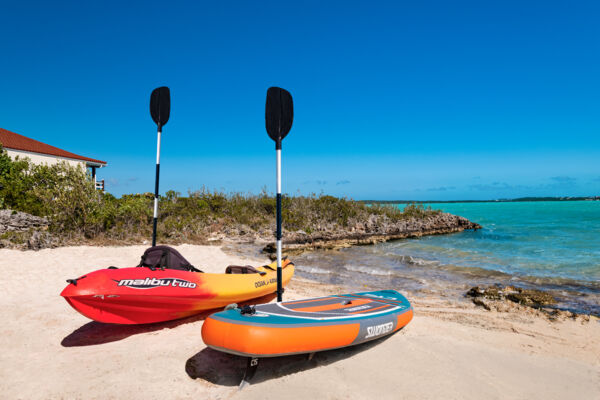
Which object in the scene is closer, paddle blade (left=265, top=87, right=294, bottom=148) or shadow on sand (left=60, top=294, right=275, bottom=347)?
shadow on sand (left=60, top=294, right=275, bottom=347)

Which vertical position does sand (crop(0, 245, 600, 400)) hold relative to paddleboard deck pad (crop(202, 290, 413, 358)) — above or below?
below

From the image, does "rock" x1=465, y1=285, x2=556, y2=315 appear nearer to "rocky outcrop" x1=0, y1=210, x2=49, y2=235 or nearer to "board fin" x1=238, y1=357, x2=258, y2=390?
"board fin" x1=238, y1=357, x2=258, y2=390

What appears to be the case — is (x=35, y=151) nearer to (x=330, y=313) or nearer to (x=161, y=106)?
(x=161, y=106)

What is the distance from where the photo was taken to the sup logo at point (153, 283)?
14.2 ft

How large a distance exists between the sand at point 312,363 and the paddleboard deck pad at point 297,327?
1.05 feet

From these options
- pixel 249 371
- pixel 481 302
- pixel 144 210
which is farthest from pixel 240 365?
pixel 144 210

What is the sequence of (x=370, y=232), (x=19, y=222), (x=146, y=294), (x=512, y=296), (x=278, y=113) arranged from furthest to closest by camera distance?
1. (x=370, y=232)
2. (x=19, y=222)
3. (x=512, y=296)
4. (x=278, y=113)
5. (x=146, y=294)

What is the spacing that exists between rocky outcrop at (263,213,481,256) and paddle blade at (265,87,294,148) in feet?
24.7

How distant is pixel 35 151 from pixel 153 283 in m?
29.7

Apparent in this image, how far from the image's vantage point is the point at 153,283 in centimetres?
448

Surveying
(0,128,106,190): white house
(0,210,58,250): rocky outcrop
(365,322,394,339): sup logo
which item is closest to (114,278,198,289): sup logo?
(365,322,394,339): sup logo

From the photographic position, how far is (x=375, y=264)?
37.1 ft

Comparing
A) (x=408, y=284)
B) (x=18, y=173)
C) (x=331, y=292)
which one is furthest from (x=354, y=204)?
(x=18, y=173)

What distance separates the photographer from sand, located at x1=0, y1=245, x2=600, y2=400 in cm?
328
